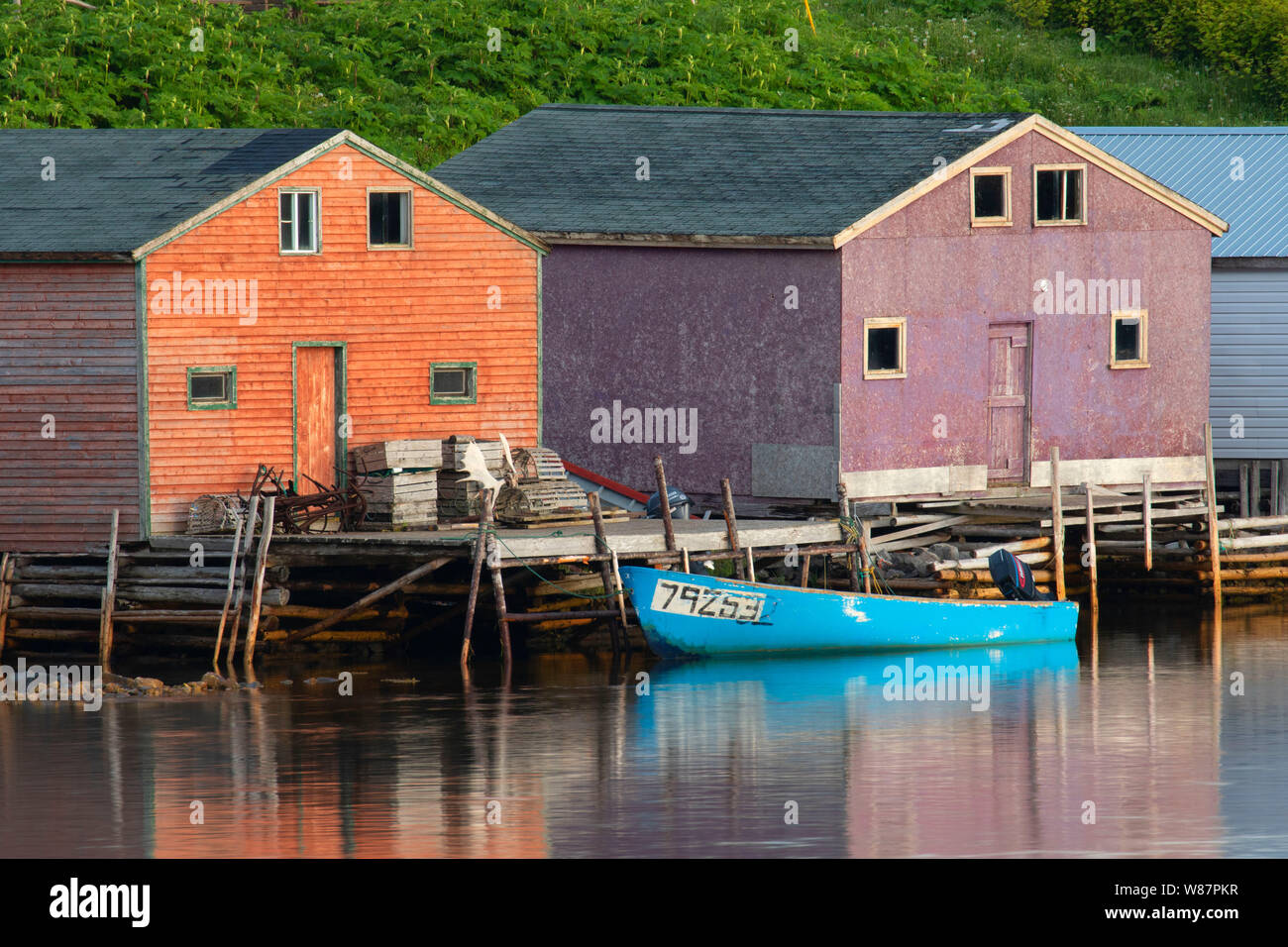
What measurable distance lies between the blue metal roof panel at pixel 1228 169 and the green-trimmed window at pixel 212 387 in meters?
17.6

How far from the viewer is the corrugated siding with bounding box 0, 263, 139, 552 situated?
120 ft

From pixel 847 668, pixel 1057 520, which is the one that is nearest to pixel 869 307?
pixel 1057 520

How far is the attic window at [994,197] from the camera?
41.9m

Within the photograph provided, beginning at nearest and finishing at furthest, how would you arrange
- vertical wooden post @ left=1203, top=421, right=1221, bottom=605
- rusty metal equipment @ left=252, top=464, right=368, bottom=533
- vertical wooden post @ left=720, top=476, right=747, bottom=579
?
vertical wooden post @ left=720, top=476, right=747, bottom=579, rusty metal equipment @ left=252, top=464, right=368, bottom=533, vertical wooden post @ left=1203, top=421, right=1221, bottom=605

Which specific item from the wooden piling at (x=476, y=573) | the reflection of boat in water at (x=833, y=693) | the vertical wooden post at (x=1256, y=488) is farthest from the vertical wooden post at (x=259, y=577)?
the vertical wooden post at (x=1256, y=488)

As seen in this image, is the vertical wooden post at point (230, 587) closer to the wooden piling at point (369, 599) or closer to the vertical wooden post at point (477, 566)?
the wooden piling at point (369, 599)

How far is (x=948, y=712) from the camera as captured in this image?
3422cm

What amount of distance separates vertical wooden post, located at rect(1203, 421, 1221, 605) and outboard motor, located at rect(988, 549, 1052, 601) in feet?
17.5

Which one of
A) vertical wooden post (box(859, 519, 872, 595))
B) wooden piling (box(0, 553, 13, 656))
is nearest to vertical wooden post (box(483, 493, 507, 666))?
vertical wooden post (box(859, 519, 872, 595))

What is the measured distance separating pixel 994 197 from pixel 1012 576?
22.3ft

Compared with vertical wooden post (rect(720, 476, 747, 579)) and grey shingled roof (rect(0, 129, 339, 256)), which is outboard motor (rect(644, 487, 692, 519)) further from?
→ grey shingled roof (rect(0, 129, 339, 256))

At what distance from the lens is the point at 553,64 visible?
5812 cm
